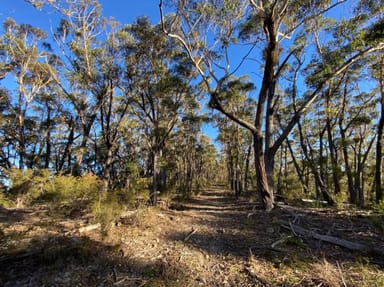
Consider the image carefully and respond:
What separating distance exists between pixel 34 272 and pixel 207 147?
87.3 feet

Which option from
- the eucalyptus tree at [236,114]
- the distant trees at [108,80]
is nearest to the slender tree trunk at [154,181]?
the distant trees at [108,80]

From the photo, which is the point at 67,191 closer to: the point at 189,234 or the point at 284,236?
the point at 189,234

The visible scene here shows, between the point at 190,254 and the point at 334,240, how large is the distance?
2.95m

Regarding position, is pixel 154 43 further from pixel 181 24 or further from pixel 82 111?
pixel 82 111

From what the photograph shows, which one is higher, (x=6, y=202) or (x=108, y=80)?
(x=108, y=80)

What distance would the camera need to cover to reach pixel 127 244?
4465 millimetres

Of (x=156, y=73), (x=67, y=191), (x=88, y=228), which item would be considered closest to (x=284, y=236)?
(x=88, y=228)

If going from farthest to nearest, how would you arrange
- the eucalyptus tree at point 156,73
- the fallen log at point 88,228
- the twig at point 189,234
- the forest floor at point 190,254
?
the eucalyptus tree at point 156,73, the twig at point 189,234, the fallen log at point 88,228, the forest floor at point 190,254

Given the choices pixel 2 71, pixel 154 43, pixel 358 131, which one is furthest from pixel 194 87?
pixel 358 131

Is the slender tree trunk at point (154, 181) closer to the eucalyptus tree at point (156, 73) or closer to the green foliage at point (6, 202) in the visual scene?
the eucalyptus tree at point (156, 73)

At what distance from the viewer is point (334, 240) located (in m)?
4.50

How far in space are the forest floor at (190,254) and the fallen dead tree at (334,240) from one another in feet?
0.07

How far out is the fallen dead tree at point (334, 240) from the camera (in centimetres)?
398

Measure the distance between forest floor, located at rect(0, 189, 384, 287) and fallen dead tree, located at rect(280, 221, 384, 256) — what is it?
0.02 m
